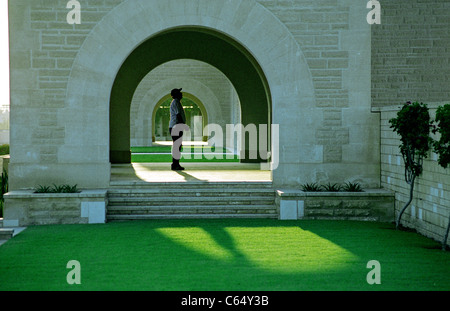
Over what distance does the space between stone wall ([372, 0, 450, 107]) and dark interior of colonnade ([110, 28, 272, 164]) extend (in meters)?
2.87

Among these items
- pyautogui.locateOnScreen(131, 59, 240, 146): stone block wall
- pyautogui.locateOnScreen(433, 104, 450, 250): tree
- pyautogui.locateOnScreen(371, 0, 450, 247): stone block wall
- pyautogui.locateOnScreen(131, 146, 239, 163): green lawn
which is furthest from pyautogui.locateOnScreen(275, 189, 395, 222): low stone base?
pyautogui.locateOnScreen(131, 59, 240, 146): stone block wall

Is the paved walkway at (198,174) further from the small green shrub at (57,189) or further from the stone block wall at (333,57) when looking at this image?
the stone block wall at (333,57)

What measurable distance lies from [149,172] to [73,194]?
365cm

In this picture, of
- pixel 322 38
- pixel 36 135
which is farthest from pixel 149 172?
pixel 322 38

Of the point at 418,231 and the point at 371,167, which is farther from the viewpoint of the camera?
the point at 371,167

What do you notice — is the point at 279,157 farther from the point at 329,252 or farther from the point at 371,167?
the point at 329,252

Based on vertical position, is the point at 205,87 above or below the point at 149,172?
above

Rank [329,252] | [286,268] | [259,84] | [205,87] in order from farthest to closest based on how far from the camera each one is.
→ [205,87]
[259,84]
[329,252]
[286,268]

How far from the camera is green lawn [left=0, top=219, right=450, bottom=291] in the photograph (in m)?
5.50

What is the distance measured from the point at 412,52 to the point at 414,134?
20.7 ft

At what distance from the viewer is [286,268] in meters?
6.02

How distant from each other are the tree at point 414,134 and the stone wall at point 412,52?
5.68 metres

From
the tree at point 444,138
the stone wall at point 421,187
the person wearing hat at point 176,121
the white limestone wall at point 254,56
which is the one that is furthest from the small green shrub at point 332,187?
the person wearing hat at point 176,121

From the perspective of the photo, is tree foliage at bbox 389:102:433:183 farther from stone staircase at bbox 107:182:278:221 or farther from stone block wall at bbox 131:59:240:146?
stone block wall at bbox 131:59:240:146
